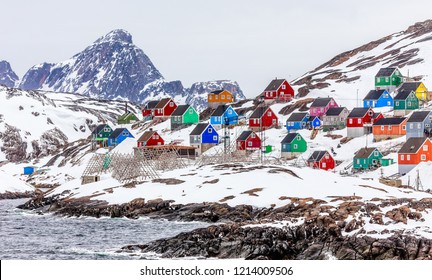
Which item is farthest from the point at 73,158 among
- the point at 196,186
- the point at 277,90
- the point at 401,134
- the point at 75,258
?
the point at 75,258

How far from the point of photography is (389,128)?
133000mm

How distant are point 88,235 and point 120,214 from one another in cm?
1627

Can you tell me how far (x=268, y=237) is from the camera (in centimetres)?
5353

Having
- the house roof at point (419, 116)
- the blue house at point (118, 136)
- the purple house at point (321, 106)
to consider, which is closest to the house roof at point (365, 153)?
the house roof at point (419, 116)

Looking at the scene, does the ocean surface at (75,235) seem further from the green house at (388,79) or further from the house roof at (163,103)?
the green house at (388,79)

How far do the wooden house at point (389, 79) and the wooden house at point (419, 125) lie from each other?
41.0 m

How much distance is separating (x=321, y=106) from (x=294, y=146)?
71.8 feet

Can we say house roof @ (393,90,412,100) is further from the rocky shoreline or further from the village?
the rocky shoreline

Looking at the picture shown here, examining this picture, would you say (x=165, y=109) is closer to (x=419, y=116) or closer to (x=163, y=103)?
(x=163, y=103)

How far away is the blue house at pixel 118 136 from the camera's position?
17062cm

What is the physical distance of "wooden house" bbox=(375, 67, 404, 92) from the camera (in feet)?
554

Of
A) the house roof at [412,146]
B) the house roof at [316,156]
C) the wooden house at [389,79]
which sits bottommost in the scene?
the house roof at [316,156]

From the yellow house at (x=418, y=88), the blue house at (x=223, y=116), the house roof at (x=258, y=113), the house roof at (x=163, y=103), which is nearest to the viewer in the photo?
the yellow house at (x=418, y=88)

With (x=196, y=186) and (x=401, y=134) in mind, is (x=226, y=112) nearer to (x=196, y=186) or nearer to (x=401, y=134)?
(x=401, y=134)
